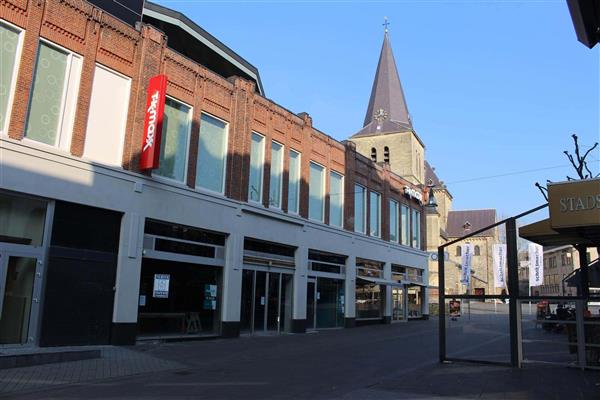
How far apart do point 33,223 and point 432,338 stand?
1502cm

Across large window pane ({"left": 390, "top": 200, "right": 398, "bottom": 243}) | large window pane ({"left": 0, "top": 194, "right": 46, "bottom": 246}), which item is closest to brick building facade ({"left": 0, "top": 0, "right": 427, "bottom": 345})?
large window pane ({"left": 0, "top": 194, "right": 46, "bottom": 246})

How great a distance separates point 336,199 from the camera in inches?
1064

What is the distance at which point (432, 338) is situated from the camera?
20969 mm

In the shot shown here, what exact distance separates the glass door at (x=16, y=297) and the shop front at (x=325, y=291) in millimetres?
12684

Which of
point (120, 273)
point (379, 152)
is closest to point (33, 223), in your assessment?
point (120, 273)

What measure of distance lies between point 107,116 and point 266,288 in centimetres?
922

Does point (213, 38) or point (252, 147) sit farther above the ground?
point (213, 38)

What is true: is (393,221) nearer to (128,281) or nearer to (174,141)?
(174,141)

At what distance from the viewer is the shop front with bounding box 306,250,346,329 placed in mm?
23953

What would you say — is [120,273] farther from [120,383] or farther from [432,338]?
[432,338]

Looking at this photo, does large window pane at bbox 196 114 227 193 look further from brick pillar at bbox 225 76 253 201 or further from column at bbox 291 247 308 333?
column at bbox 291 247 308 333

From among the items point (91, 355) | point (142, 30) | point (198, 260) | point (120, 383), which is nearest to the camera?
point (120, 383)

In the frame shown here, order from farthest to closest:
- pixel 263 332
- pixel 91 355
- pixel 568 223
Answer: pixel 263 332, pixel 91 355, pixel 568 223

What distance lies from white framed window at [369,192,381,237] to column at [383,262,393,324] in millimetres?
2107
